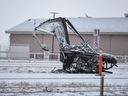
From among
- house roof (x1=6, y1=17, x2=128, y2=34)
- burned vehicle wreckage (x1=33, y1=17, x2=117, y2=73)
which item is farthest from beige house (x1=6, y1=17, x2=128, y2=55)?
burned vehicle wreckage (x1=33, y1=17, x2=117, y2=73)

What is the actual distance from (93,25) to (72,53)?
1305 inches

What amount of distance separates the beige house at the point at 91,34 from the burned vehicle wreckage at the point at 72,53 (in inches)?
960

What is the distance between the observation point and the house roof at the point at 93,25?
49.2 m

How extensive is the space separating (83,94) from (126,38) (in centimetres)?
3804

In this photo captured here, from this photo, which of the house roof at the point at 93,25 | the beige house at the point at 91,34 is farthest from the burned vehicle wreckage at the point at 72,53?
the house roof at the point at 93,25

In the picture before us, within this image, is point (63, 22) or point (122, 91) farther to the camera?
point (63, 22)

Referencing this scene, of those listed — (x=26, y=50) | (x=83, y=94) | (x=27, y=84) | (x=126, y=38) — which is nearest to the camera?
(x=83, y=94)

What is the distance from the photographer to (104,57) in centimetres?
1945

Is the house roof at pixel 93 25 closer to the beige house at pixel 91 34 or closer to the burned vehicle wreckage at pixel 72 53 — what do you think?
the beige house at pixel 91 34

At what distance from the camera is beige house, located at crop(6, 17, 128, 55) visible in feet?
157

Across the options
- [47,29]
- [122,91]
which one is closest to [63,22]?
[47,29]

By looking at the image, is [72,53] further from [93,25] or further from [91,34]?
[93,25]

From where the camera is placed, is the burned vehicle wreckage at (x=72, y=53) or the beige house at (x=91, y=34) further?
the beige house at (x=91, y=34)

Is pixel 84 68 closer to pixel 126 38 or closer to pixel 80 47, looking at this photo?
pixel 80 47
